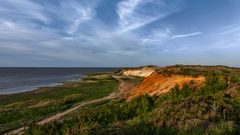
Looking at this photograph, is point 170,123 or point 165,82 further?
point 165,82

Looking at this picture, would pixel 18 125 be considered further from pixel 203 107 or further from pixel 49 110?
pixel 203 107

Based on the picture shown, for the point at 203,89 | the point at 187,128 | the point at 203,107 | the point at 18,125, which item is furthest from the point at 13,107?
the point at 187,128

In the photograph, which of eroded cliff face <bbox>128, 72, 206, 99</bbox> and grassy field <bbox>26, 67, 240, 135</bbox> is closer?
grassy field <bbox>26, 67, 240, 135</bbox>

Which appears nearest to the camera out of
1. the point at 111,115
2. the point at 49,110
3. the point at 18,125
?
the point at 111,115

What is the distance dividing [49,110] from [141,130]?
2505cm

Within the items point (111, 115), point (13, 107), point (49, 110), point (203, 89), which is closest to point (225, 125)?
point (111, 115)

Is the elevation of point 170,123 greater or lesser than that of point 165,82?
greater

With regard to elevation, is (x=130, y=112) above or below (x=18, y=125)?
above

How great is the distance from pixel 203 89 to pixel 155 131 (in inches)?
699

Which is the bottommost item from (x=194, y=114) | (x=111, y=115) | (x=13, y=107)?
(x=13, y=107)

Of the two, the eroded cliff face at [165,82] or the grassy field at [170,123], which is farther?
the eroded cliff face at [165,82]

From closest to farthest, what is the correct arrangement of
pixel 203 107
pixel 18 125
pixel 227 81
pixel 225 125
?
1. pixel 225 125
2. pixel 203 107
3. pixel 18 125
4. pixel 227 81

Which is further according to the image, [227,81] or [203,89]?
[227,81]

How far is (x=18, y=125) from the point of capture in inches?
894
